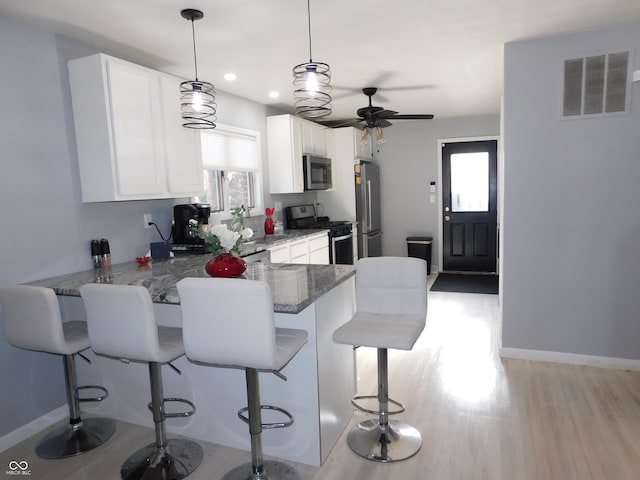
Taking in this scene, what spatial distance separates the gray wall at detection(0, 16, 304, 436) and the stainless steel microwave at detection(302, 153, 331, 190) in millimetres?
2655

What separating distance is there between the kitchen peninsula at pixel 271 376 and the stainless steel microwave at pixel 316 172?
255 cm

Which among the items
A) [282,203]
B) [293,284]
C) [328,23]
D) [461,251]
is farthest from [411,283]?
[461,251]

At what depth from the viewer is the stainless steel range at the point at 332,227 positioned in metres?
5.32

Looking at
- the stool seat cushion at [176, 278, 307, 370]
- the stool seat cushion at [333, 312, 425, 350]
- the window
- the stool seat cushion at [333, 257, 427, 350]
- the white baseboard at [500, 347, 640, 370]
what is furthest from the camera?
the window

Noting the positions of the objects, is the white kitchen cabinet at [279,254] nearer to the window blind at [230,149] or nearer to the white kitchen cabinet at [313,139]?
the window blind at [230,149]

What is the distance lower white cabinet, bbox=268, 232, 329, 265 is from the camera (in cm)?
416

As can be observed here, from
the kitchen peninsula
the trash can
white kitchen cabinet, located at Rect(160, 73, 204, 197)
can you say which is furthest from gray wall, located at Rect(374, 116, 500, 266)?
the kitchen peninsula

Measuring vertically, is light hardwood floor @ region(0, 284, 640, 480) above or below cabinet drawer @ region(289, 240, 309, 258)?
below

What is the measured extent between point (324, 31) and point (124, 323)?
2141 millimetres

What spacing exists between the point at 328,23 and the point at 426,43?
2.74 ft

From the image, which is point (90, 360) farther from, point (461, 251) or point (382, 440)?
point (461, 251)

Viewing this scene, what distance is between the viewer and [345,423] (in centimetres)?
252

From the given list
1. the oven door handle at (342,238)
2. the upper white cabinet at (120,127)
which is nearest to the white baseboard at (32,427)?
the upper white cabinet at (120,127)

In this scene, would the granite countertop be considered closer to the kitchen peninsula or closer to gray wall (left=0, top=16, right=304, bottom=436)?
the kitchen peninsula
